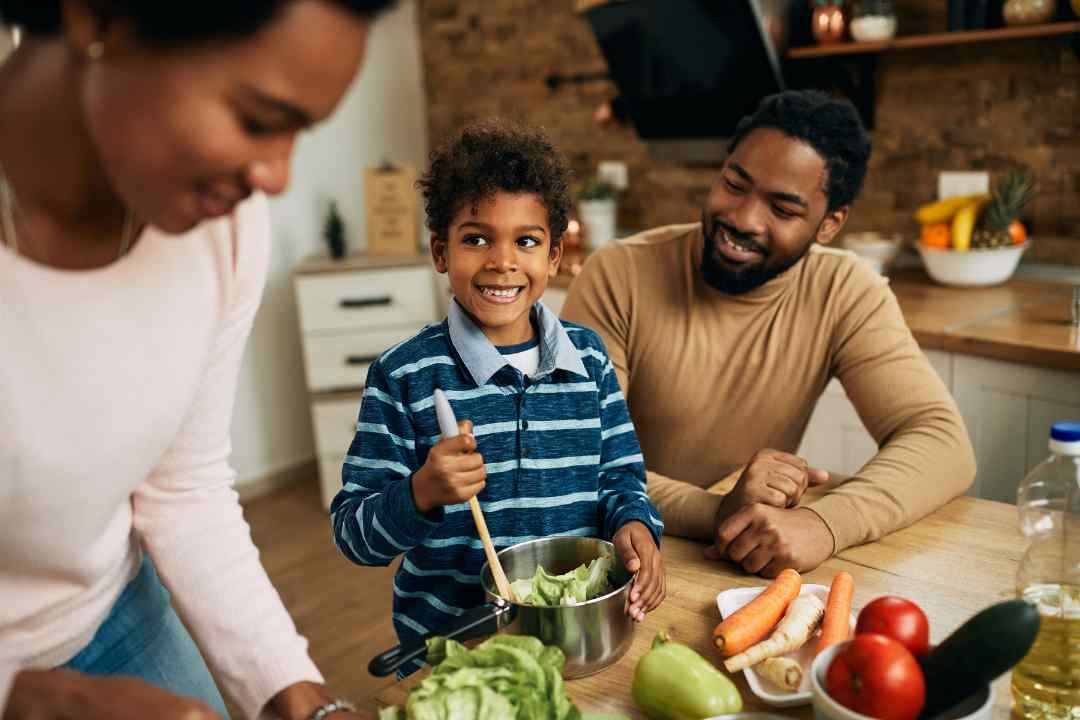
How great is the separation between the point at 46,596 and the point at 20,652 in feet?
0.20

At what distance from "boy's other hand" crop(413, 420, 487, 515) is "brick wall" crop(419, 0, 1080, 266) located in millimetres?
2329

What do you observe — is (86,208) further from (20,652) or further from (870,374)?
(870,374)

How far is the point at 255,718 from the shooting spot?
92 cm

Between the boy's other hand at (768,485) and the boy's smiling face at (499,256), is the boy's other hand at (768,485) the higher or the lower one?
the lower one

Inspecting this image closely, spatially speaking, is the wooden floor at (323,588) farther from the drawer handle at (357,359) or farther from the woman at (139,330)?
the woman at (139,330)

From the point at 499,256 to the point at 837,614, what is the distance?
0.59 metres

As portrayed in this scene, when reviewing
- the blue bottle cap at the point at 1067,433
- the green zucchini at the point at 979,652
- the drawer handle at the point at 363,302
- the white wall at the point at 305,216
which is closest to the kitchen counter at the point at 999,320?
the blue bottle cap at the point at 1067,433

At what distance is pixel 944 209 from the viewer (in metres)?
2.72

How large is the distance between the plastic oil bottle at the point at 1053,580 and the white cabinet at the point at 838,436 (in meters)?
1.50

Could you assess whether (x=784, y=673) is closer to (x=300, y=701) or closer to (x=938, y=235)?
(x=300, y=701)

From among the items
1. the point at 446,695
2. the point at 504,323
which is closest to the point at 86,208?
the point at 446,695

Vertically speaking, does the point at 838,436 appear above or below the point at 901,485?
below

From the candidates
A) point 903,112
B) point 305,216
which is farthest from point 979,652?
point 305,216

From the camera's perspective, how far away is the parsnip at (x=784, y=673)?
3.01 feet
